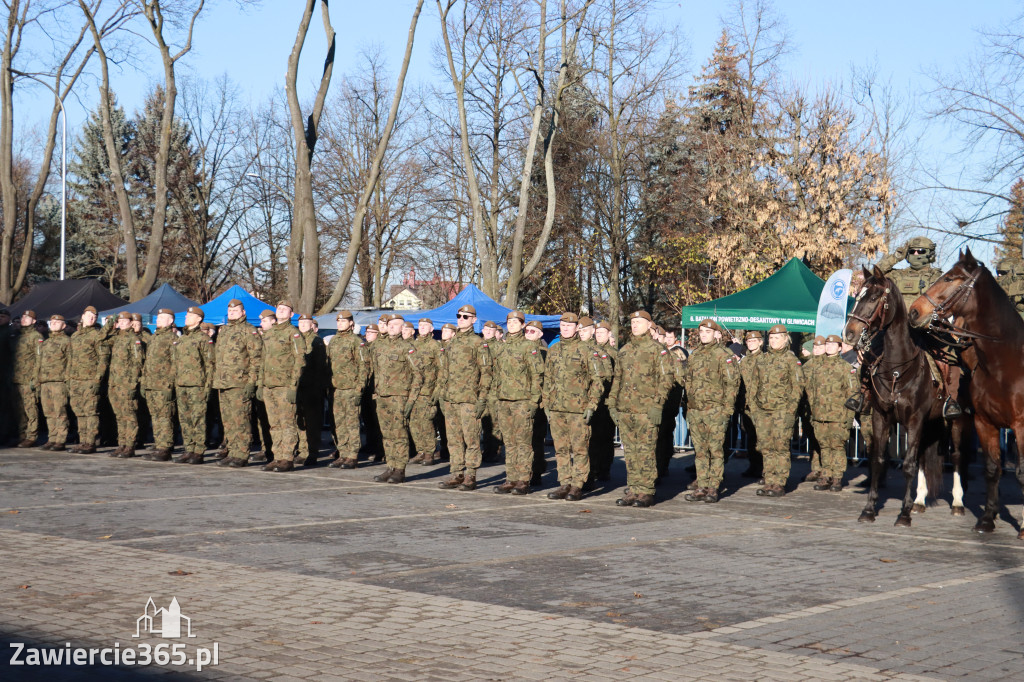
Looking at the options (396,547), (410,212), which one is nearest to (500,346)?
(396,547)

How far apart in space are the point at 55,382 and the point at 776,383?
1163 centimetres

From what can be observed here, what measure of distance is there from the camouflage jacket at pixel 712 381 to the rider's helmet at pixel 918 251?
3832 mm

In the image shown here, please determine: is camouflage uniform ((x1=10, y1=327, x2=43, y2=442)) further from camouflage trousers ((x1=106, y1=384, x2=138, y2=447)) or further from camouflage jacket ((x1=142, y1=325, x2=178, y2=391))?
camouflage jacket ((x1=142, y1=325, x2=178, y2=391))

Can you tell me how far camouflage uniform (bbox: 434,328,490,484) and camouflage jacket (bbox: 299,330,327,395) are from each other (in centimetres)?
286

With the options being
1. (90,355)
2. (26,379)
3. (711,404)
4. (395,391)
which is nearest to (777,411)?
(711,404)

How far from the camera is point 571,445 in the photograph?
44.0ft

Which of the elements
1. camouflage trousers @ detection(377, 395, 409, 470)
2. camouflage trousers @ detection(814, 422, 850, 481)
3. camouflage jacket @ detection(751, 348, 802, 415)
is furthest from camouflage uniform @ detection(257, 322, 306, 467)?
camouflage trousers @ detection(814, 422, 850, 481)

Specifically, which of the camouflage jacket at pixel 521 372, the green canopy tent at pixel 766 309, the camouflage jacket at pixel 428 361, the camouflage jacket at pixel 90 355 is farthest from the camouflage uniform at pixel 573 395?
the camouflage jacket at pixel 90 355

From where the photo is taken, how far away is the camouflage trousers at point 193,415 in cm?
1675

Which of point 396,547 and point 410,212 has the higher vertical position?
point 410,212

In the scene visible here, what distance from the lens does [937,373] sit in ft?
39.4

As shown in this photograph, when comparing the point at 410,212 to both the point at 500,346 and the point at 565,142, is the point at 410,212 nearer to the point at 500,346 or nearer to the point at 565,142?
the point at 565,142

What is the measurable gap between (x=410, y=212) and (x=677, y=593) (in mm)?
44568

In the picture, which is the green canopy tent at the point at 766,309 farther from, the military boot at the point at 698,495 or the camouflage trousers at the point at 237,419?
the camouflage trousers at the point at 237,419
